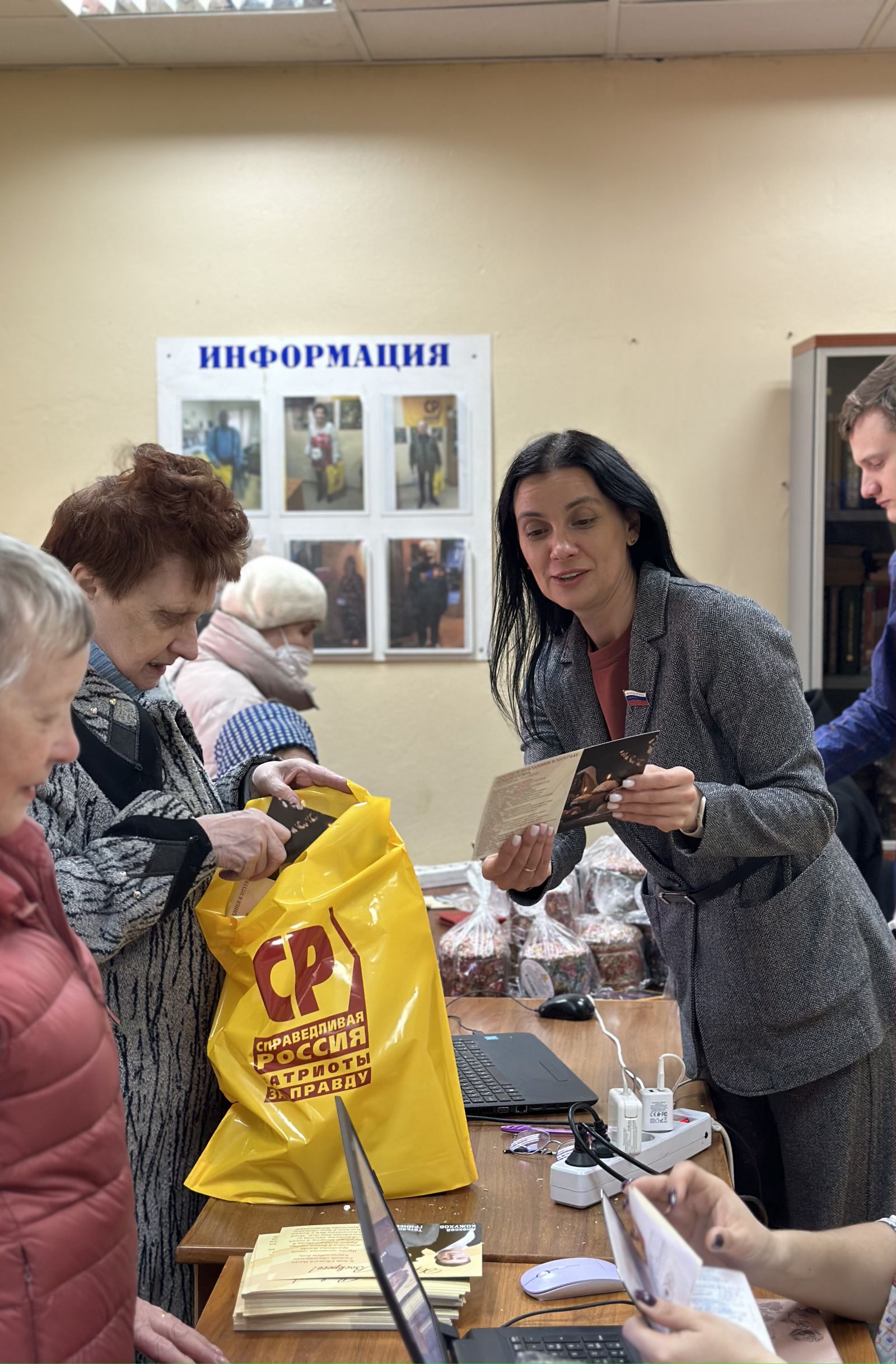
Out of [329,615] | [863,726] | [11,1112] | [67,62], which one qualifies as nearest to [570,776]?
[11,1112]

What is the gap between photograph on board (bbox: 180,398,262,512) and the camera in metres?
3.86

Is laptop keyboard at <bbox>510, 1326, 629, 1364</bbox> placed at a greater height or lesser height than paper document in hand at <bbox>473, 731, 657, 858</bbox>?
lesser

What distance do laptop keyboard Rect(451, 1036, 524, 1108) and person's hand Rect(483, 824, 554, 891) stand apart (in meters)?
0.26

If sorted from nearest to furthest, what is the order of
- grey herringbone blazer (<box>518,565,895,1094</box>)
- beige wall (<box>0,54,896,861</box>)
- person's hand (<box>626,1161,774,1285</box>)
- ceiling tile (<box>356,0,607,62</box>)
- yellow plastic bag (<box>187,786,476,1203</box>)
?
person's hand (<box>626,1161,774,1285</box>) < yellow plastic bag (<box>187,786,476,1203</box>) < grey herringbone blazer (<box>518,565,895,1094</box>) < ceiling tile (<box>356,0,607,62</box>) < beige wall (<box>0,54,896,861</box>)

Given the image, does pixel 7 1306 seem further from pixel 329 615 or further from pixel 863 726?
pixel 329 615

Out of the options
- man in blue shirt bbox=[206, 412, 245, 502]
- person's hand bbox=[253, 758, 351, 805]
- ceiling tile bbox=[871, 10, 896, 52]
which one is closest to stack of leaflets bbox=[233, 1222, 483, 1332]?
person's hand bbox=[253, 758, 351, 805]

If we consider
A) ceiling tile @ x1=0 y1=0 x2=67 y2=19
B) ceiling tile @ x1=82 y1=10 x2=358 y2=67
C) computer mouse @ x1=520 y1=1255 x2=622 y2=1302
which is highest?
ceiling tile @ x1=0 y1=0 x2=67 y2=19

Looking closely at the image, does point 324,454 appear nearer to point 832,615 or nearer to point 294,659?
point 294,659

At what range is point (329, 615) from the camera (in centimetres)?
388

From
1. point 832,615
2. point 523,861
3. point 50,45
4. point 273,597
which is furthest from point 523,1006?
point 50,45

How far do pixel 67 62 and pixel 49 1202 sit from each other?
12.2 ft

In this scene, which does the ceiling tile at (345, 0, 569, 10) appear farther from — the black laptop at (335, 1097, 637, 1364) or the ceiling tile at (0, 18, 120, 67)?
the black laptop at (335, 1097, 637, 1364)

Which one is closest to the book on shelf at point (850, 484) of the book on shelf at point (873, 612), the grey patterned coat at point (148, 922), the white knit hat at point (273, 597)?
the book on shelf at point (873, 612)

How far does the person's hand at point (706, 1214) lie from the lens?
3.46ft
